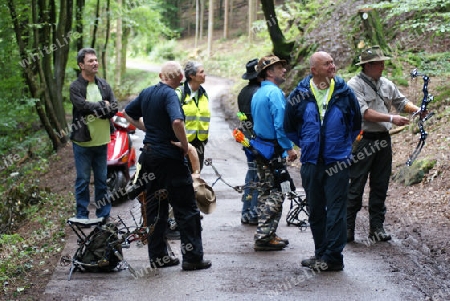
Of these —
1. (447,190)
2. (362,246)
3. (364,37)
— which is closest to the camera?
(362,246)

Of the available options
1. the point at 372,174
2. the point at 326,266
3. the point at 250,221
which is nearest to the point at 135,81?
the point at 250,221

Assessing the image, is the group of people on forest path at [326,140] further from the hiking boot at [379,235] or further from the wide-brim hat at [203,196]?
the wide-brim hat at [203,196]

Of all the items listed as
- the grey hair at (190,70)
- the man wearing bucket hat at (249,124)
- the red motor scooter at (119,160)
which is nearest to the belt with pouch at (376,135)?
the man wearing bucket hat at (249,124)

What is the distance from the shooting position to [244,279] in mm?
5996

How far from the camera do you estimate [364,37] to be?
16.3m

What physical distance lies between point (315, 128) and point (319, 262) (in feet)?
4.59

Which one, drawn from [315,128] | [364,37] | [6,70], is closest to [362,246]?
[315,128]

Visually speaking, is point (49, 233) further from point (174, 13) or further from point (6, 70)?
point (174, 13)

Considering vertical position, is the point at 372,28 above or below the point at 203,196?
above

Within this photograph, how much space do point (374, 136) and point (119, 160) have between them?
4.76m

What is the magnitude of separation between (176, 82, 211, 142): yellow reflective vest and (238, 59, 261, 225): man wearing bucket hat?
0.52 metres

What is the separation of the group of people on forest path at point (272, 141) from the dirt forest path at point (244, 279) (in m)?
0.23

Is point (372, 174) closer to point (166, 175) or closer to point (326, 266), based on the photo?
point (326, 266)

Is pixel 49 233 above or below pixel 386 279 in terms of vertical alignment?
below
